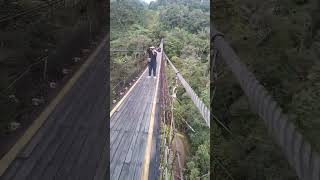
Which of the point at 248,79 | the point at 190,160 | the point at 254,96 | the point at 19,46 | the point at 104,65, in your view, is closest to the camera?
the point at 254,96

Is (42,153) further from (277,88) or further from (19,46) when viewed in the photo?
(277,88)

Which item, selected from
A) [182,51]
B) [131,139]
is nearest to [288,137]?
[131,139]

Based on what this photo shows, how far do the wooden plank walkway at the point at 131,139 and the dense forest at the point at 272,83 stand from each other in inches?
40.4

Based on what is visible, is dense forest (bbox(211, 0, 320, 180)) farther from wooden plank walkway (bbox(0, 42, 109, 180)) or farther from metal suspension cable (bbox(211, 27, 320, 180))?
metal suspension cable (bbox(211, 27, 320, 180))

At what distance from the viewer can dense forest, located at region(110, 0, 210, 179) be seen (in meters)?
8.87

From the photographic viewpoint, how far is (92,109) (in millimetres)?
7688

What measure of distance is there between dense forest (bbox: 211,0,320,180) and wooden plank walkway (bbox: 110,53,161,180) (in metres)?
1.03

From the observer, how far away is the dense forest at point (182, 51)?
8867 millimetres

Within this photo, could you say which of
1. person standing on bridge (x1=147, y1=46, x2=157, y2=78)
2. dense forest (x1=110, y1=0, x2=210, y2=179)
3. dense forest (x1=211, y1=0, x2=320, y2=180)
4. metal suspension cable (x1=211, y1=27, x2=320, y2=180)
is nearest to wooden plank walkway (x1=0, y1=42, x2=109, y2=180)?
dense forest (x1=211, y1=0, x2=320, y2=180)

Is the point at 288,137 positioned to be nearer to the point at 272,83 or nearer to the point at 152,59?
the point at 272,83

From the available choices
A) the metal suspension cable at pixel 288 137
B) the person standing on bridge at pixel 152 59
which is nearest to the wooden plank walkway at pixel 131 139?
the person standing on bridge at pixel 152 59

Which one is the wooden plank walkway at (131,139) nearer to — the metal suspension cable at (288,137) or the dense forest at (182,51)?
the dense forest at (182,51)

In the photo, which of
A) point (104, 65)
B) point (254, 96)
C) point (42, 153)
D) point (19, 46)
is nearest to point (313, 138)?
point (254, 96)

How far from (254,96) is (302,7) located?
12.6 ft
